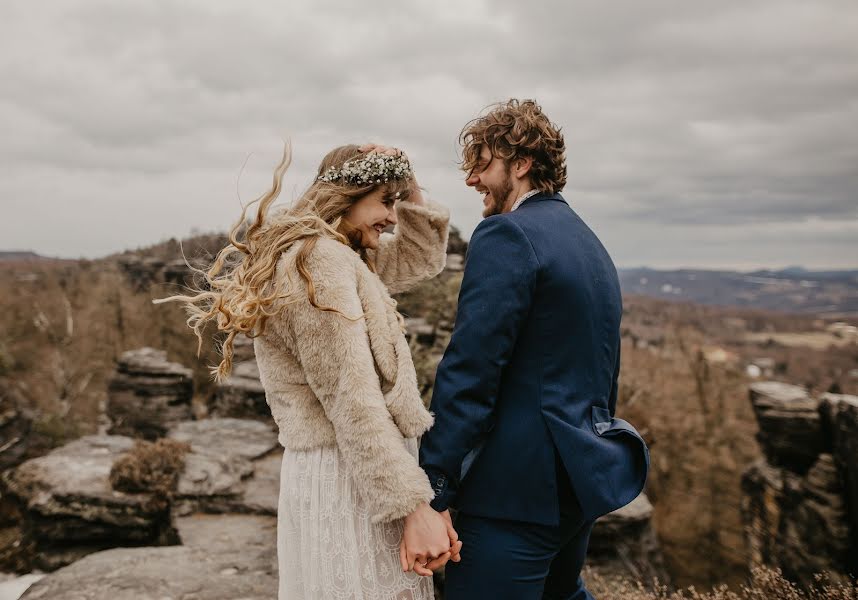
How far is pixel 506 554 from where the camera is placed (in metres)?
1.83

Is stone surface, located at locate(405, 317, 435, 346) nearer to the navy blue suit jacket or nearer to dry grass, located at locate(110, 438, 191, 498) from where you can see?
dry grass, located at locate(110, 438, 191, 498)

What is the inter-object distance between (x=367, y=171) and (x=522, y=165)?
0.59 meters

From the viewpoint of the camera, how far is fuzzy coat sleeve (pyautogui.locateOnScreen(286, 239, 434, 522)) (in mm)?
1756

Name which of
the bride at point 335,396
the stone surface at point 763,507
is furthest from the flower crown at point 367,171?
the stone surface at point 763,507

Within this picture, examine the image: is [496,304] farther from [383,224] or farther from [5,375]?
[5,375]

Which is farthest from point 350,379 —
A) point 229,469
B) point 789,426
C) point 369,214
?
point 789,426

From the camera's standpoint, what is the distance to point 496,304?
1803 millimetres

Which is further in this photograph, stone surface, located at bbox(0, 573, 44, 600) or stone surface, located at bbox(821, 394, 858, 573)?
stone surface, located at bbox(821, 394, 858, 573)

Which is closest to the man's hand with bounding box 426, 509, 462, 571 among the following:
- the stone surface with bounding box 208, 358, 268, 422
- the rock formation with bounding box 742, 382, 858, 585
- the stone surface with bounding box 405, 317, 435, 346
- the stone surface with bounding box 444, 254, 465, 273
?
the stone surface with bounding box 405, 317, 435, 346

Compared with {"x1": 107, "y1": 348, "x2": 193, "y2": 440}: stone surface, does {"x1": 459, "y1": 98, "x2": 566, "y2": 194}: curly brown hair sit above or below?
above

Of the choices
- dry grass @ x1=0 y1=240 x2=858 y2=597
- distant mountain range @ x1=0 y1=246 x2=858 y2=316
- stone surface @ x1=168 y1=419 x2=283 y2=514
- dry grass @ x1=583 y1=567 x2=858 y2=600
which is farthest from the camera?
distant mountain range @ x1=0 y1=246 x2=858 y2=316

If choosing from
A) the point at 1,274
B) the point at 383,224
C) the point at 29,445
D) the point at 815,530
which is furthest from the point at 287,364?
the point at 1,274

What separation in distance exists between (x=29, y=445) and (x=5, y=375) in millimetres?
8715

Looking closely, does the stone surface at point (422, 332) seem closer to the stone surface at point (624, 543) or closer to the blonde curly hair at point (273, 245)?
the stone surface at point (624, 543)
